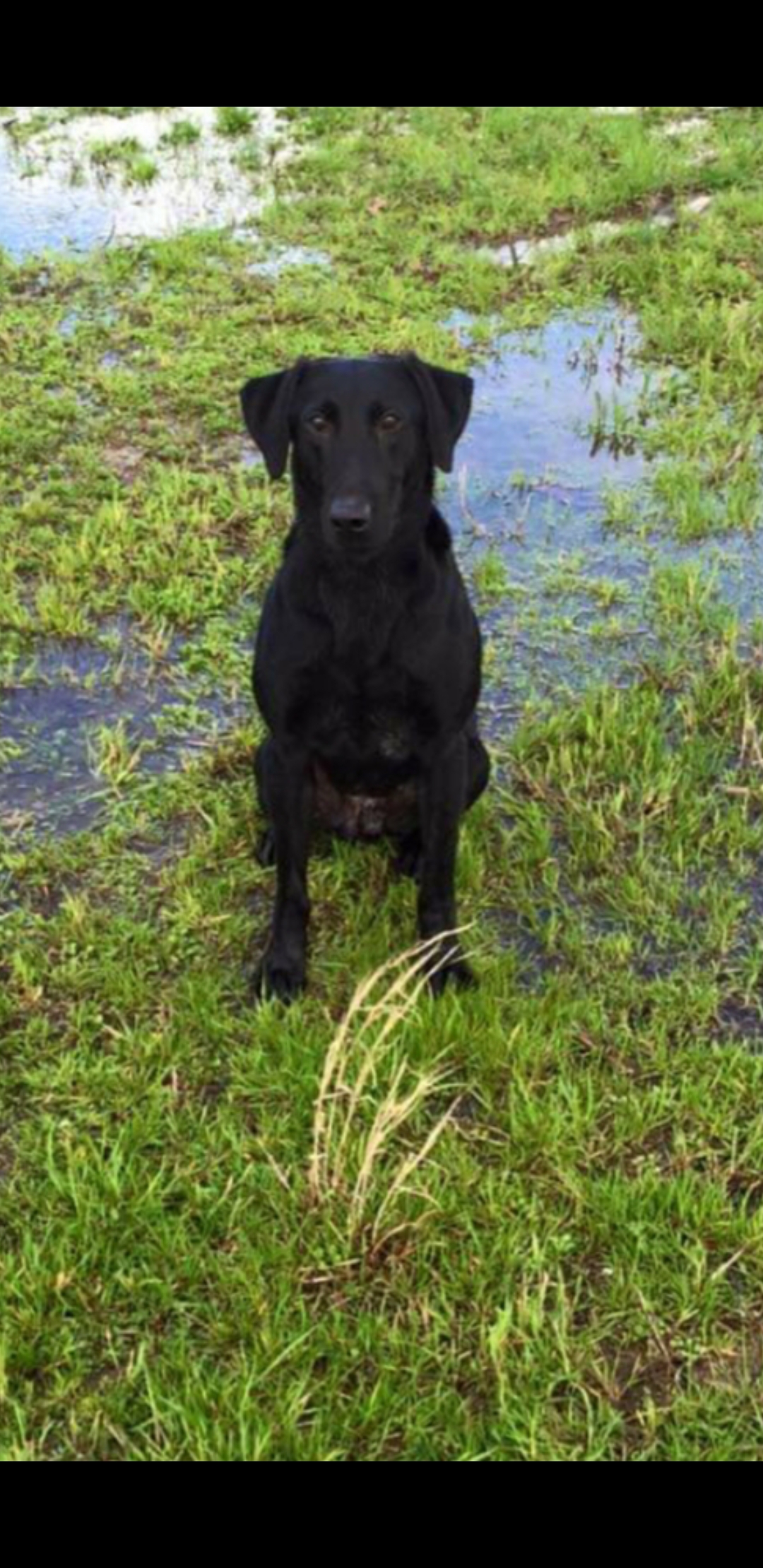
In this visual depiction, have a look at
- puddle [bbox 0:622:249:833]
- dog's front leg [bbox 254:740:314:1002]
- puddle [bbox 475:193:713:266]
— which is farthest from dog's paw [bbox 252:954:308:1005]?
puddle [bbox 475:193:713:266]

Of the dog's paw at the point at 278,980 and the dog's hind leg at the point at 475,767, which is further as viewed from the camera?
the dog's hind leg at the point at 475,767

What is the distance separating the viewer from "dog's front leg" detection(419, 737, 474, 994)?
11.4 feet

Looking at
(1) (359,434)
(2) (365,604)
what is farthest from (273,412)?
(2) (365,604)

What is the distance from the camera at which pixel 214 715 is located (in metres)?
4.77

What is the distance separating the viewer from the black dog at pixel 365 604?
10.5 feet

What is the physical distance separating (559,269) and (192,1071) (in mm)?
6291

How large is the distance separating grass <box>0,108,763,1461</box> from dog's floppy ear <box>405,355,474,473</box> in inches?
49.3

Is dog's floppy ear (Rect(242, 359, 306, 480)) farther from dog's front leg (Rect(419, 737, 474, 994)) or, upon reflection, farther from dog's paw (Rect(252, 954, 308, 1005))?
dog's paw (Rect(252, 954, 308, 1005))

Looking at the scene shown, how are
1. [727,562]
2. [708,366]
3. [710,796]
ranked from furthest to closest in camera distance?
1. [708,366]
2. [727,562]
3. [710,796]

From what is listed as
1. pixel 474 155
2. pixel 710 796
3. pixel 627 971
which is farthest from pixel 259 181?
pixel 627 971

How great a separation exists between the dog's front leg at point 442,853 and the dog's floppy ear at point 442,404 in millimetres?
704

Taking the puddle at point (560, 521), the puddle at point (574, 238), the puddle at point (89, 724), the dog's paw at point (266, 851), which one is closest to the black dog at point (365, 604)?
the dog's paw at point (266, 851)

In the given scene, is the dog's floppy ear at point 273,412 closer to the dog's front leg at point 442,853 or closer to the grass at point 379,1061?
the dog's front leg at point 442,853

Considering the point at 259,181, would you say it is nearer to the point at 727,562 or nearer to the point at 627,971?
the point at 727,562
